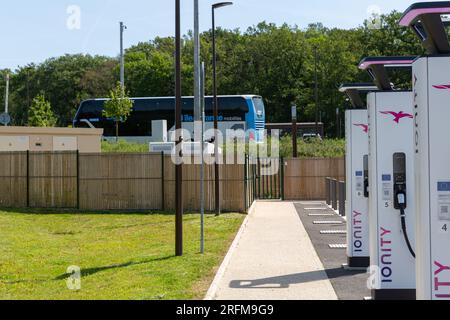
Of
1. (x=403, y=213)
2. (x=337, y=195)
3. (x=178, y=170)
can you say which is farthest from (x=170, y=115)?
(x=403, y=213)

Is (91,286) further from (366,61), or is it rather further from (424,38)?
(424,38)

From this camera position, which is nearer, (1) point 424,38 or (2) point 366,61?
(1) point 424,38

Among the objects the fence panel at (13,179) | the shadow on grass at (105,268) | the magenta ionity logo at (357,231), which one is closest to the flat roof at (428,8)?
the magenta ionity logo at (357,231)

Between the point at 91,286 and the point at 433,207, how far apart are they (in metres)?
5.86

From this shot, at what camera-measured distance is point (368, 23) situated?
66750mm

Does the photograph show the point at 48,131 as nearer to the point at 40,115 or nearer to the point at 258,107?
the point at 258,107

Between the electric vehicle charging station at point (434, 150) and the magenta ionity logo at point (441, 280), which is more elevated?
the electric vehicle charging station at point (434, 150)

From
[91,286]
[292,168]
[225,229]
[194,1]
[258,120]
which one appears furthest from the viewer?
[258,120]

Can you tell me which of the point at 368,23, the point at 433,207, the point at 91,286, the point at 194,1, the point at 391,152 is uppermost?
the point at 368,23

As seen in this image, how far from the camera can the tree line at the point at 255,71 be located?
66.6 metres

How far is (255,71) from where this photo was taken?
244ft

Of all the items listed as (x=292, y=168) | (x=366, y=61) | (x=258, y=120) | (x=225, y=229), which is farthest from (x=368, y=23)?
(x=366, y=61)

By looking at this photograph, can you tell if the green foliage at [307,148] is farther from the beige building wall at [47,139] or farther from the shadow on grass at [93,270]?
the shadow on grass at [93,270]
